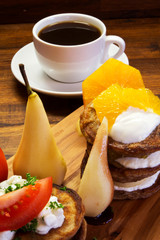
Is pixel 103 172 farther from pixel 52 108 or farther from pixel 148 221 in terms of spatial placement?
pixel 52 108

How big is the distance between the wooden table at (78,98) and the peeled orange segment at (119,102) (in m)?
0.43

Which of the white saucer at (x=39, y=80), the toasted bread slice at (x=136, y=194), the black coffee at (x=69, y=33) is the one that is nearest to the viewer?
the toasted bread slice at (x=136, y=194)

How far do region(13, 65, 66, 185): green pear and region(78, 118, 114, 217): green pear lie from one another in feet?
0.52

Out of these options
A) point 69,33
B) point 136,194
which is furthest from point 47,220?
point 69,33

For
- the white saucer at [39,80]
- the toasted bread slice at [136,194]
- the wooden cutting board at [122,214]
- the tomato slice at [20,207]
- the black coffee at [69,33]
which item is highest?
the black coffee at [69,33]

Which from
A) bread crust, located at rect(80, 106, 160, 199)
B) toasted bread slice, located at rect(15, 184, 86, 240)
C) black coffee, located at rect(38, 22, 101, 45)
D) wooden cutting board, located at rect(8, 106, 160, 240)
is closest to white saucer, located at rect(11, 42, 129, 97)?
black coffee, located at rect(38, 22, 101, 45)

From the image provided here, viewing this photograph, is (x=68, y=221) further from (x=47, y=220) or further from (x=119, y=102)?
(x=119, y=102)

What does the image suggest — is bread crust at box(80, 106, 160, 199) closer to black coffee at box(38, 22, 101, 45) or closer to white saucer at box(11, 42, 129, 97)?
white saucer at box(11, 42, 129, 97)

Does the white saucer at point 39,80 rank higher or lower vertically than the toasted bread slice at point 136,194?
higher

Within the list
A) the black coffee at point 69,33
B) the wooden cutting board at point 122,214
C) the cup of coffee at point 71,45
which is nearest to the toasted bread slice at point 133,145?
the wooden cutting board at point 122,214

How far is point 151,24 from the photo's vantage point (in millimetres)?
3064

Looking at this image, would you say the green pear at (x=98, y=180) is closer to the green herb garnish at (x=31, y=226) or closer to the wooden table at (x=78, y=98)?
the wooden table at (x=78, y=98)

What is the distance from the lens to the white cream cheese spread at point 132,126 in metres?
1.46

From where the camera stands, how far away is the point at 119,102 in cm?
150
